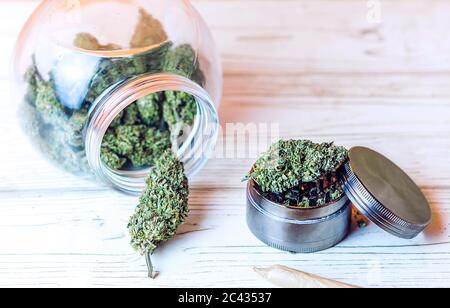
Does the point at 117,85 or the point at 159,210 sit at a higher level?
the point at 117,85

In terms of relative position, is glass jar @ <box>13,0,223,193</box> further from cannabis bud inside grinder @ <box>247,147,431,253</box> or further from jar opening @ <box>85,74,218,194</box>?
cannabis bud inside grinder @ <box>247,147,431,253</box>

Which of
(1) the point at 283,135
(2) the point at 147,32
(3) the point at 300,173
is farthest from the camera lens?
(1) the point at 283,135

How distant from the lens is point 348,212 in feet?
3.07

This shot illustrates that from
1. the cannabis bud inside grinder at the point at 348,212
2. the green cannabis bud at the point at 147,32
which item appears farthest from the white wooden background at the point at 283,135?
the green cannabis bud at the point at 147,32

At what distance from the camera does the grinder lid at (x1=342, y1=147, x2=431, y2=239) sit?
34.8 inches

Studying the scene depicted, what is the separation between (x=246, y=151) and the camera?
1.15 metres

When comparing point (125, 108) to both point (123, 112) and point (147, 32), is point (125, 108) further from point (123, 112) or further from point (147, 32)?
point (147, 32)

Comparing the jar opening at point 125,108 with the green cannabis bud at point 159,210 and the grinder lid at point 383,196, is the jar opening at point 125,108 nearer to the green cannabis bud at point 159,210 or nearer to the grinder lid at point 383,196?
the green cannabis bud at point 159,210

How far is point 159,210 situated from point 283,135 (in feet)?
1.13

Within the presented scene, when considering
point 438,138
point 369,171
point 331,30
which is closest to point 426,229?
point 369,171

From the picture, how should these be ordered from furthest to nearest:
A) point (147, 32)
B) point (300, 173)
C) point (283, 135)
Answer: point (283, 135)
point (147, 32)
point (300, 173)

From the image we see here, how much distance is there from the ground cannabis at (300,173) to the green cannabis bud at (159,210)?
116 mm

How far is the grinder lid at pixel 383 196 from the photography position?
0.88 meters

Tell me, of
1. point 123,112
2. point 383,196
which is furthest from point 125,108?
point 383,196
